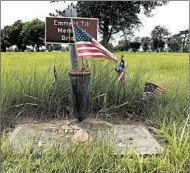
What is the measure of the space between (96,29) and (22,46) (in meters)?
4.05

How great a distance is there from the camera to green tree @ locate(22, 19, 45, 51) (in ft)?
19.4

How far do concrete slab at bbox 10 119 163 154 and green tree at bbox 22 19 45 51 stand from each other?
2979 millimetres

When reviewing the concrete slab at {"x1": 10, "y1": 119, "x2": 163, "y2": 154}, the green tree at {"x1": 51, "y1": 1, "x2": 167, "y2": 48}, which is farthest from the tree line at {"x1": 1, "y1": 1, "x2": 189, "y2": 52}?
the concrete slab at {"x1": 10, "y1": 119, "x2": 163, "y2": 154}

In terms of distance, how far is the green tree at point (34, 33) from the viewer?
590 cm

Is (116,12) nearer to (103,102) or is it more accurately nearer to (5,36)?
(5,36)

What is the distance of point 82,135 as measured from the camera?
2500 millimetres

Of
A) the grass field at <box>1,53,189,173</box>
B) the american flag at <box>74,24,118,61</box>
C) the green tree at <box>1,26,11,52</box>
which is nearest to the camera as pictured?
the grass field at <box>1,53,189,173</box>

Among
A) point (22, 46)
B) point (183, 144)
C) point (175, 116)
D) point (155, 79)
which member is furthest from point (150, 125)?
point (22, 46)

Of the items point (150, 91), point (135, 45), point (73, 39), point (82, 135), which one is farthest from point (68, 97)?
point (135, 45)

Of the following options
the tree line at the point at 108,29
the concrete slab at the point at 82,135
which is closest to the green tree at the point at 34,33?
the tree line at the point at 108,29

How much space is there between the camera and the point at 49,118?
10.6 feet

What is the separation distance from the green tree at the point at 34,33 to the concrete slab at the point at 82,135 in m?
2.98

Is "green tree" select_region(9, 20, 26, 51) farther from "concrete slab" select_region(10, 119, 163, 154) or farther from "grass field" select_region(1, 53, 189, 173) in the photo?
"concrete slab" select_region(10, 119, 163, 154)

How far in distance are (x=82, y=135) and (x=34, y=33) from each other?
363 centimetres
